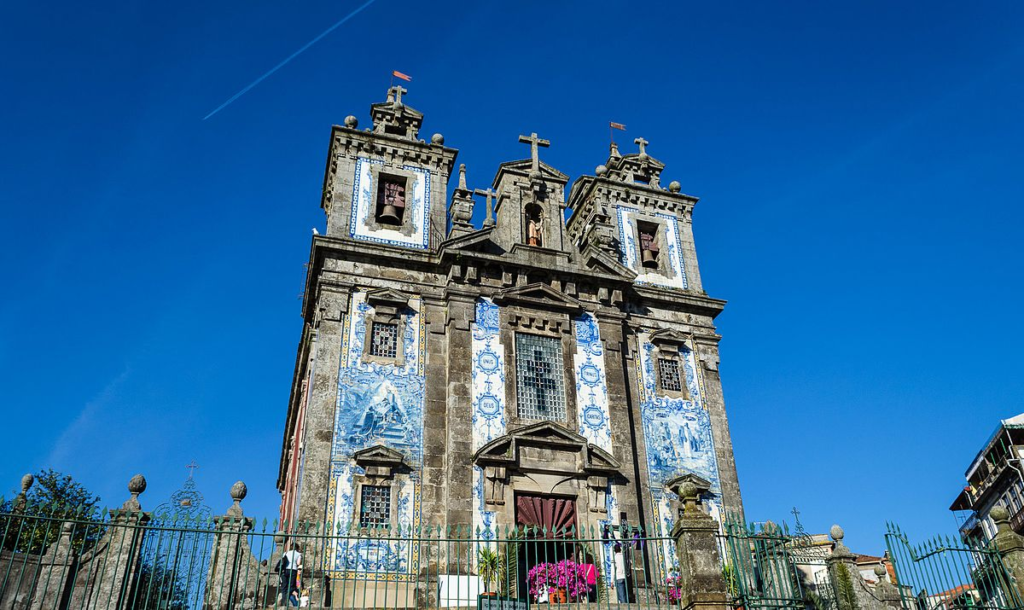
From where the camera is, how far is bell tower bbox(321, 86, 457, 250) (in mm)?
23125

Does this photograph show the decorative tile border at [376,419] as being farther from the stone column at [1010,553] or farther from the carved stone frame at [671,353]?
the stone column at [1010,553]

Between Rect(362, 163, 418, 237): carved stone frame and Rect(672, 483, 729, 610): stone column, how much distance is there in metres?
13.5

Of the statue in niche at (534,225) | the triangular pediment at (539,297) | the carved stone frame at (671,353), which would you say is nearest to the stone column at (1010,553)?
the carved stone frame at (671,353)

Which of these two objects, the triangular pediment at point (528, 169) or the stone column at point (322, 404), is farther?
the triangular pediment at point (528, 169)

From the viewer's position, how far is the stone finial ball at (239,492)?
14500 millimetres

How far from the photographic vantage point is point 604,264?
23.7 metres

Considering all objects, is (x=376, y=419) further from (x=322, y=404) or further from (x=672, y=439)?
(x=672, y=439)

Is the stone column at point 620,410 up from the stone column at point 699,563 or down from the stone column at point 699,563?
up

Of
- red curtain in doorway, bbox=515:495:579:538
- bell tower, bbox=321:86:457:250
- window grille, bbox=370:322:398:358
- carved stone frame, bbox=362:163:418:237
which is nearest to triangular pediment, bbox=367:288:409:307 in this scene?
window grille, bbox=370:322:398:358

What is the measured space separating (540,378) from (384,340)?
411 cm

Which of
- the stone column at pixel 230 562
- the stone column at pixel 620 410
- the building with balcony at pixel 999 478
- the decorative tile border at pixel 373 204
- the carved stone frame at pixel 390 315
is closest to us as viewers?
the stone column at pixel 230 562

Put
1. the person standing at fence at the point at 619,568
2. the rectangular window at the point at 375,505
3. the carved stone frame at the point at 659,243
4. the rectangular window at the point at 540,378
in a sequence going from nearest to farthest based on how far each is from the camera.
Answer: the person standing at fence at the point at 619,568 → the rectangular window at the point at 375,505 → the rectangular window at the point at 540,378 → the carved stone frame at the point at 659,243

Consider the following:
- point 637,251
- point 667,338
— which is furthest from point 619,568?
point 637,251

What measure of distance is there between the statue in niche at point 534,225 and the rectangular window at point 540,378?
141 inches
